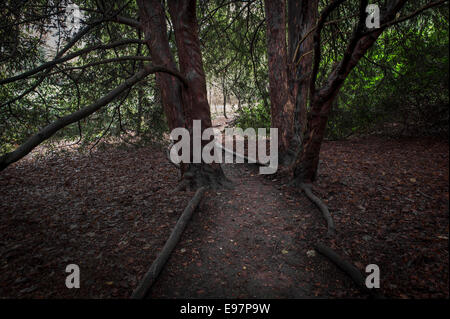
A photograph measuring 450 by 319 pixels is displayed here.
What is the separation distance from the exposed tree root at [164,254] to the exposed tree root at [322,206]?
211 cm

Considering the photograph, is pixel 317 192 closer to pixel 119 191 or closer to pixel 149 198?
pixel 149 198

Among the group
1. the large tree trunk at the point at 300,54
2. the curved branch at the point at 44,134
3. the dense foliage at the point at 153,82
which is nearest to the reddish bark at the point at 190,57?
the dense foliage at the point at 153,82

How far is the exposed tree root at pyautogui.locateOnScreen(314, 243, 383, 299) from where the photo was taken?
2.24 meters

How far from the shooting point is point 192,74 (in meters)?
4.48

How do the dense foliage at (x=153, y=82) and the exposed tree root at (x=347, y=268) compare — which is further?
the dense foliage at (x=153, y=82)

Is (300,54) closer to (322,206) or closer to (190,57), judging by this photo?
(190,57)

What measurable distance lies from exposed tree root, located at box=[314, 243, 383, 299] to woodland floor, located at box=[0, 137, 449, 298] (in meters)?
0.09

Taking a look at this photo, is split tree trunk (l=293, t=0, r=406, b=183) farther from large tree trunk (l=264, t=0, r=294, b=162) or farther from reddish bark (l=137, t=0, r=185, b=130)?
reddish bark (l=137, t=0, r=185, b=130)

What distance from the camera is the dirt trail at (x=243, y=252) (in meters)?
2.66

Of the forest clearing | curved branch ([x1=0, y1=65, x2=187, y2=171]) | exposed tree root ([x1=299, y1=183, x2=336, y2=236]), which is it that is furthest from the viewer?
Result: exposed tree root ([x1=299, y1=183, x2=336, y2=236])

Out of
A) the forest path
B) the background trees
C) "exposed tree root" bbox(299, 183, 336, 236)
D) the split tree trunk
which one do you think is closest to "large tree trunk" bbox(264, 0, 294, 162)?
the background trees

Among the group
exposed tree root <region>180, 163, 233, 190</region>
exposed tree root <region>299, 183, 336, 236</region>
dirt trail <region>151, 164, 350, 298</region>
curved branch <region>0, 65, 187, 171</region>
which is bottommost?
dirt trail <region>151, 164, 350, 298</region>

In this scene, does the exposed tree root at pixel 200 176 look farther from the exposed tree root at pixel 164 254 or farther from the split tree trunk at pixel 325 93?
the split tree trunk at pixel 325 93
